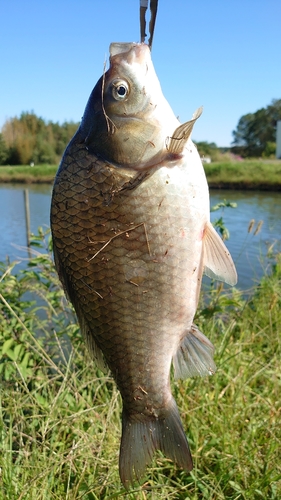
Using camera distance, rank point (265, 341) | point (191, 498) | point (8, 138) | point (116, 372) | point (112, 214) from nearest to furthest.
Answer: point (112, 214), point (116, 372), point (191, 498), point (265, 341), point (8, 138)

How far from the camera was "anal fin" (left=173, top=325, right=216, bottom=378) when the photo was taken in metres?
1.54

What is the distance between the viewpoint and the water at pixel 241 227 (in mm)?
9298

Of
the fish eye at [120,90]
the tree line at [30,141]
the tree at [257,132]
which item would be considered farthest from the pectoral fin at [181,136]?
the tree line at [30,141]

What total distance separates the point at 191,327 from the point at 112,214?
0.52m

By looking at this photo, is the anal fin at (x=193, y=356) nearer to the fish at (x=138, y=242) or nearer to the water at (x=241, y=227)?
the fish at (x=138, y=242)

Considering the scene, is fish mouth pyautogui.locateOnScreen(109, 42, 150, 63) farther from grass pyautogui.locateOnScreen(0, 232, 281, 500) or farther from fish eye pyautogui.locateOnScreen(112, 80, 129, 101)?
grass pyautogui.locateOnScreen(0, 232, 281, 500)

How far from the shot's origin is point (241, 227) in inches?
625

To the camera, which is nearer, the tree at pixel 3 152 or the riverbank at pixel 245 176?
the riverbank at pixel 245 176

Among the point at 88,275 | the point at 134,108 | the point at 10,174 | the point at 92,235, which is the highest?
the point at 134,108

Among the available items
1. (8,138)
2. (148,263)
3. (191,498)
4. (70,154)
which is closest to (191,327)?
(148,263)

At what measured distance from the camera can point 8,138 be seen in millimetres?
64938

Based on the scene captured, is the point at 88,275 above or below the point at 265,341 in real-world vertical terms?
above

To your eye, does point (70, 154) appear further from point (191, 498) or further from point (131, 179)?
point (191, 498)

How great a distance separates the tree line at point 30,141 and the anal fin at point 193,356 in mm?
60472
